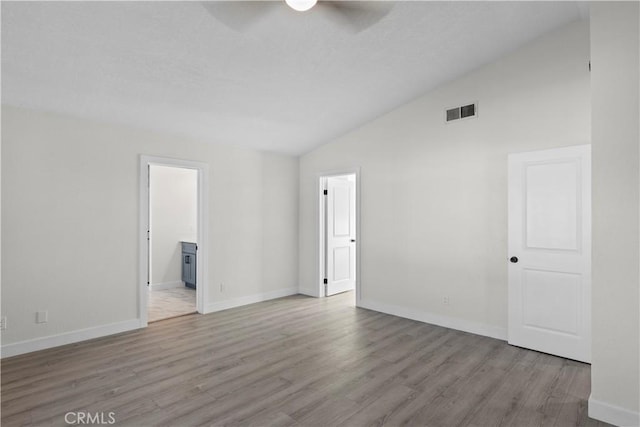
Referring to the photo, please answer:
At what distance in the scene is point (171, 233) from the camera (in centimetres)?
703

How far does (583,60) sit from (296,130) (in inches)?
130

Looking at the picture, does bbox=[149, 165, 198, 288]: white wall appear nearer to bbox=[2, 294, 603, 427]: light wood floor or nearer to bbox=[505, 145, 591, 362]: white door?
bbox=[2, 294, 603, 427]: light wood floor

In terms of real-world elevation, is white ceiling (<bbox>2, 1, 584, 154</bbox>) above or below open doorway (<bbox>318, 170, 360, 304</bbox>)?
above

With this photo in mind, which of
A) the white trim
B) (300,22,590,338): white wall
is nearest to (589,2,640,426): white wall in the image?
(300,22,590,338): white wall

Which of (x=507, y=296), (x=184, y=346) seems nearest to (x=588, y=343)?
(x=507, y=296)

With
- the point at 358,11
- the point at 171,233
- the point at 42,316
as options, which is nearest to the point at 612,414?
the point at 358,11

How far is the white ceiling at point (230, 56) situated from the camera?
2586 millimetres

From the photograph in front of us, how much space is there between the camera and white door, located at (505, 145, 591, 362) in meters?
3.28

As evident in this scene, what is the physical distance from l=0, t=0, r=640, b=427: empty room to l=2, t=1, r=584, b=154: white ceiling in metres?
0.02

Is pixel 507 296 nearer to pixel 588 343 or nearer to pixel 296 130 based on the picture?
pixel 588 343

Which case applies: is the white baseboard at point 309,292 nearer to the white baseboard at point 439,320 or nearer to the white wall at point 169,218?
the white baseboard at point 439,320

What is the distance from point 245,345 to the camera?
3711mm

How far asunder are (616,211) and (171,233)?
22.4ft

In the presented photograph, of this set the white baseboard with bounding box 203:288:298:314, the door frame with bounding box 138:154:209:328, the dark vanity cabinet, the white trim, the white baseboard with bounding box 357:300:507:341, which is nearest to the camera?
the white trim
